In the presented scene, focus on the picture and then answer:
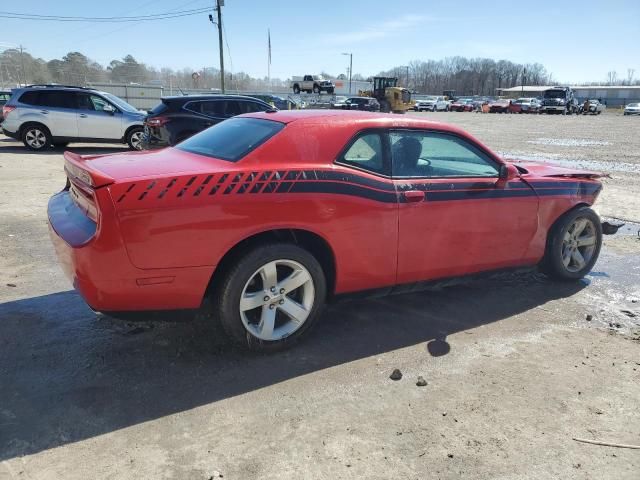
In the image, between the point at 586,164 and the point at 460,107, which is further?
the point at 460,107

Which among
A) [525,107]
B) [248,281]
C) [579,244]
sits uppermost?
[525,107]

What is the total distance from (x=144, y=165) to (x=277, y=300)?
122 cm

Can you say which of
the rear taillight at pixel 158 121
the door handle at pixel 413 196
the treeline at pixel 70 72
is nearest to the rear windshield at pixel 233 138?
the door handle at pixel 413 196

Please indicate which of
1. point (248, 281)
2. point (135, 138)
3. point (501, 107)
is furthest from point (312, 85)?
point (248, 281)

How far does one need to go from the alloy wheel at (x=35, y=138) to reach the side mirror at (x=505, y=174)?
43.4 feet

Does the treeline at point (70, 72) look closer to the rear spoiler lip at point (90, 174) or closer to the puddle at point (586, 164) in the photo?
the puddle at point (586, 164)

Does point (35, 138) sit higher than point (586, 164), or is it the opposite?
point (35, 138)

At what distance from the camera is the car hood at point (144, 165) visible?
2.95 m

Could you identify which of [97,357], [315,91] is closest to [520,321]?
[97,357]

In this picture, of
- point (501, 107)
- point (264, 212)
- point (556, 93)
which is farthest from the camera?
point (501, 107)

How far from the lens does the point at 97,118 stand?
13.4m

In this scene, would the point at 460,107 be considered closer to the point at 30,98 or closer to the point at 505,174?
the point at 30,98

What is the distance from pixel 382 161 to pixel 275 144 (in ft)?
2.68

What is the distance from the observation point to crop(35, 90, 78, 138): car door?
13.2m
